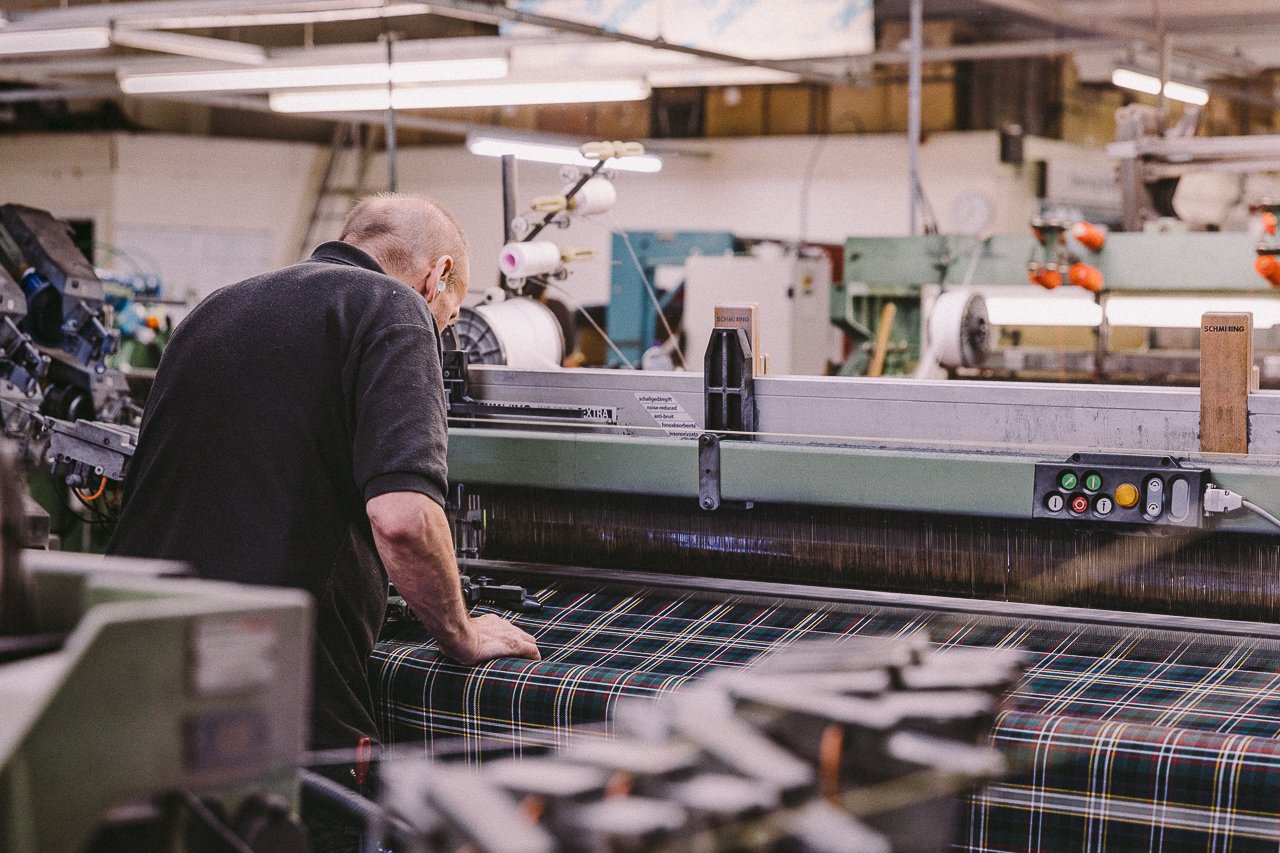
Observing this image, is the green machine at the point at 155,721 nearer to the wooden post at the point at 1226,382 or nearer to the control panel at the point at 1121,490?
the control panel at the point at 1121,490

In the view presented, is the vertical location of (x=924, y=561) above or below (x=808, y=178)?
below

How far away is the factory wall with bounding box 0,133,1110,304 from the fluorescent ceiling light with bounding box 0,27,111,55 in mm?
4221

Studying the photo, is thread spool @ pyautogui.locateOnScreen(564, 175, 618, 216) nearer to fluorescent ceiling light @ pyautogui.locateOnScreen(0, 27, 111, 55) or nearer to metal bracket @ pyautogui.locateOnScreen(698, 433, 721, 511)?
metal bracket @ pyautogui.locateOnScreen(698, 433, 721, 511)

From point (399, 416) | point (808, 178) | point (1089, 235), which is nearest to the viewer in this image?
point (399, 416)

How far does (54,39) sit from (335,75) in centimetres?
113

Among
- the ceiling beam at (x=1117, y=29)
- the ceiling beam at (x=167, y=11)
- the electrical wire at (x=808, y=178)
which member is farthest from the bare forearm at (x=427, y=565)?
the electrical wire at (x=808, y=178)

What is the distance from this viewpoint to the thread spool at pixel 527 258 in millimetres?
3209

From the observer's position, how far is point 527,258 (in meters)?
3.21

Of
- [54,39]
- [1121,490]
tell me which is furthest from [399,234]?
[54,39]

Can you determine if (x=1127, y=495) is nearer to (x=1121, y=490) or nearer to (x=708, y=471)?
(x=1121, y=490)

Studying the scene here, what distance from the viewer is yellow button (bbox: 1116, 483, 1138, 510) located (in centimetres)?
227

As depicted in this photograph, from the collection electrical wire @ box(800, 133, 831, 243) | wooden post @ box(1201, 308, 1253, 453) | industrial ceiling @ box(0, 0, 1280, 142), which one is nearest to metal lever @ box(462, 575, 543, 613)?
wooden post @ box(1201, 308, 1253, 453)

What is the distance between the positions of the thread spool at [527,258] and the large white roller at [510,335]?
0.09 meters

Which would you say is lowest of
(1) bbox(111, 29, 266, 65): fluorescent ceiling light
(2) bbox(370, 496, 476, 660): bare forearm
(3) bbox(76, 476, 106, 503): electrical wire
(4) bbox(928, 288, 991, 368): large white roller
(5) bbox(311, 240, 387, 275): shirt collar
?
(3) bbox(76, 476, 106, 503): electrical wire
